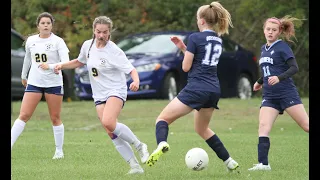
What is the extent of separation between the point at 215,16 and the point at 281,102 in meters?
1.45

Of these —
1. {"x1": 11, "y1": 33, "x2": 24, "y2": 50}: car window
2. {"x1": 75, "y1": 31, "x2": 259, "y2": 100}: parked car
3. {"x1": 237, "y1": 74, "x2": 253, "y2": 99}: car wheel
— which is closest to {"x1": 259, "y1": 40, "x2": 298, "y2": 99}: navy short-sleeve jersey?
{"x1": 75, "y1": 31, "x2": 259, "y2": 100}: parked car

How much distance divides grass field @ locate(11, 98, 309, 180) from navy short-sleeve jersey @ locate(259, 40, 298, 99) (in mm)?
867

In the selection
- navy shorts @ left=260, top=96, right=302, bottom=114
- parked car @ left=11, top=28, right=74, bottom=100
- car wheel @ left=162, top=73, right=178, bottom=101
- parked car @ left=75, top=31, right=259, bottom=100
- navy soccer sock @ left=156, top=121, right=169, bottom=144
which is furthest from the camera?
car wheel @ left=162, top=73, right=178, bottom=101

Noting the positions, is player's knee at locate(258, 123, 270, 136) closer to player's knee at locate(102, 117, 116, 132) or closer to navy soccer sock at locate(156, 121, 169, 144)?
navy soccer sock at locate(156, 121, 169, 144)

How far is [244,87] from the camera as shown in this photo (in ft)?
76.8

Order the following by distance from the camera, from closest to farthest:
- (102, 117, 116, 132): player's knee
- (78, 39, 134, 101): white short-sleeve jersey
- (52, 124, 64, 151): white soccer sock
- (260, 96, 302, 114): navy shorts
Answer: (102, 117, 116, 132): player's knee, (78, 39, 134, 101): white short-sleeve jersey, (260, 96, 302, 114): navy shorts, (52, 124, 64, 151): white soccer sock

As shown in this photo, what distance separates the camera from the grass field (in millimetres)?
9898

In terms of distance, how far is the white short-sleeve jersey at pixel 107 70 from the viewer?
32.7ft

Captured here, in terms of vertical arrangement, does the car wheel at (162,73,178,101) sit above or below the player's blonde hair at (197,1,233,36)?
below

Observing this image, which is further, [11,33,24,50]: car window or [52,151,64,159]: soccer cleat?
[11,33,24,50]: car window

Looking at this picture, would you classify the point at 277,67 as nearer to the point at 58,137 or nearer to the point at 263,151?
the point at 263,151

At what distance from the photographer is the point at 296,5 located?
24625 millimetres

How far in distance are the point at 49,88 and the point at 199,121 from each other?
9.01 ft

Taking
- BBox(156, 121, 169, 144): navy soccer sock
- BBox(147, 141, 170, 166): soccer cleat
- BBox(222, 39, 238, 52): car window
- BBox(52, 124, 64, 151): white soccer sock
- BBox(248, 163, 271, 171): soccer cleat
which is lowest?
BBox(248, 163, 271, 171): soccer cleat
